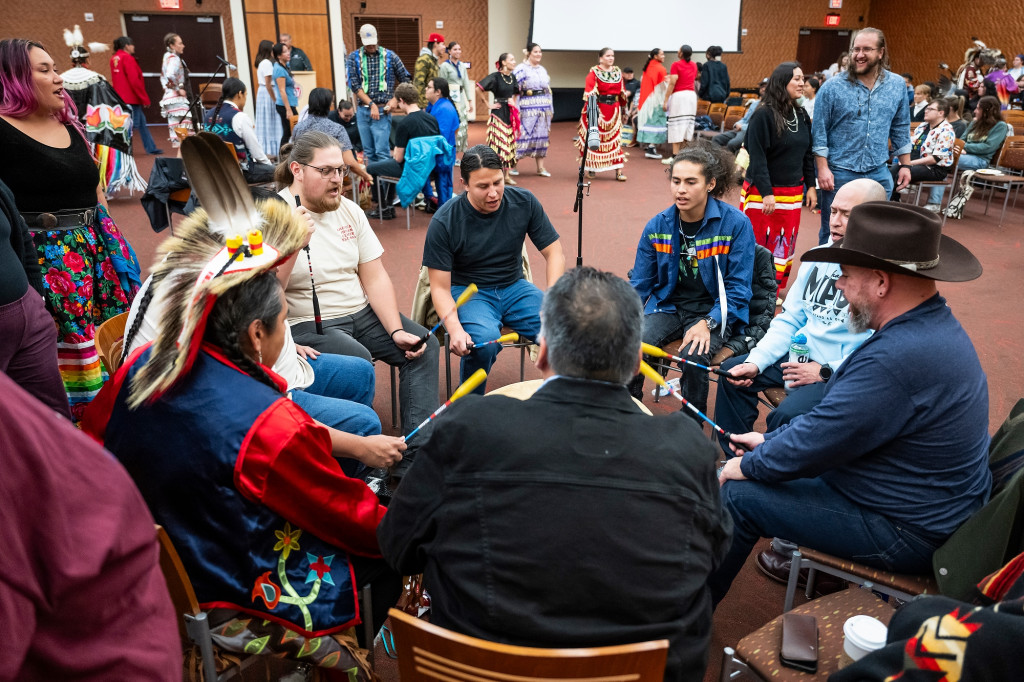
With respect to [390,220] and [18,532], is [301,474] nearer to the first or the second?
[18,532]

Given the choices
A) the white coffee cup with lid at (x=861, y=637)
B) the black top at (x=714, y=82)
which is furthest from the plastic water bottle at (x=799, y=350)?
the black top at (x=714, y=82)

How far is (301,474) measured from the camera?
1460 mm

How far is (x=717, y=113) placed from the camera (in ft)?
39.4

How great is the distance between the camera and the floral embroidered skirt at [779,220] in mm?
4527

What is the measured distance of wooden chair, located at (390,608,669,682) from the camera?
1101 millimetres

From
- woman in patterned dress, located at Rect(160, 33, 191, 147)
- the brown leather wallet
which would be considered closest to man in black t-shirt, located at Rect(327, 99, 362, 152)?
woman in patterned dress, located at Rect(160, 33, 191, 147)

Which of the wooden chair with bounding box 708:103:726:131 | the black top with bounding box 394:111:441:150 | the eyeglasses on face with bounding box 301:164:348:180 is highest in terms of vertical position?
the eyeglasses on face with bounding box 301:164:348:180

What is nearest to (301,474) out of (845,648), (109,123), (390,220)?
(845,648)

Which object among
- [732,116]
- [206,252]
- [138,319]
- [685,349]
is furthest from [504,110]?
[206,252]

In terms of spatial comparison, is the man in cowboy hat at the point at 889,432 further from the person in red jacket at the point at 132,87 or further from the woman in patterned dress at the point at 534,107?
the person in red jacket at the point at 132,87

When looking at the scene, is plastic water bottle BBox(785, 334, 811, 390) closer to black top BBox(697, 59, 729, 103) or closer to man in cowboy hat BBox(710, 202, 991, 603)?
man in cowboy hat BBox(710, 202, 991, 603)

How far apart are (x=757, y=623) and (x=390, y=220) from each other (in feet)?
19.0

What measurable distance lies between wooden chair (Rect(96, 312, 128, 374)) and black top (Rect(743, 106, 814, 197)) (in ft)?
11.9

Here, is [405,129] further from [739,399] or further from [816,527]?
[816,527]
